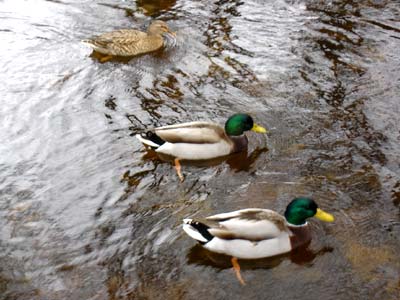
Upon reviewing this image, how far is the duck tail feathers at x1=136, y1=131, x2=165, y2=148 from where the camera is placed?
23.8ft

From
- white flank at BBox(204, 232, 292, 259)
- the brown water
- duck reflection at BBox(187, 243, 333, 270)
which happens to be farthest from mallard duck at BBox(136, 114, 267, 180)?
white flank at BBox(204, 232, 292, 259)

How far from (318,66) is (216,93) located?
5.77 ft

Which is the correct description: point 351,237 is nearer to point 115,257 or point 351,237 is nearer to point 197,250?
point 197,250

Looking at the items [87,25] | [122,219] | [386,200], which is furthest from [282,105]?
[87,25]

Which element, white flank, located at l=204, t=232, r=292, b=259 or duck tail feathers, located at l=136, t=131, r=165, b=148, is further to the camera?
duck tail feathers, located at l=136, t=131, r=165, b=148

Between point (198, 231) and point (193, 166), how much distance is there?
168 cm

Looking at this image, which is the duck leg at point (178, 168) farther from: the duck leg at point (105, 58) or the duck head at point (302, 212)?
the duck leg at point (105, 58)

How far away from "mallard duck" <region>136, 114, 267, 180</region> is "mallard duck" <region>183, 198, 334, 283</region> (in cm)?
143

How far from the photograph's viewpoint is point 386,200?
659 cm

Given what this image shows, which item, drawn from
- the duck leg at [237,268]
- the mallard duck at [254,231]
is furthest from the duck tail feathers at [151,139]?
the duck leg at [237,268]

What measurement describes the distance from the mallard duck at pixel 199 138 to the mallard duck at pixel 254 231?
1.43 metres

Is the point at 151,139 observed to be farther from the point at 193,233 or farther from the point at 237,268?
the point at 237,268

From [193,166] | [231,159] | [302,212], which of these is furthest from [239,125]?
[302,212]

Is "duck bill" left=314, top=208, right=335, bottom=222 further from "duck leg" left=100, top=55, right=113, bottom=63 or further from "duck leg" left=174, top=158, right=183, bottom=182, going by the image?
"duck leg" left=100, top=55, right=113, bottom=63
